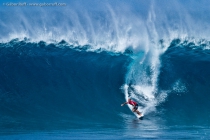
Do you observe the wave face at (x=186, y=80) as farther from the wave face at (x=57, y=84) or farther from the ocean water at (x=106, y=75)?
the wave face at (x=57, y=84)

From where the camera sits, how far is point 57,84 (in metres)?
19.3

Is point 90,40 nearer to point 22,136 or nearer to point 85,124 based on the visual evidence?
point 85,124

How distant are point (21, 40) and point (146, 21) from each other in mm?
8683

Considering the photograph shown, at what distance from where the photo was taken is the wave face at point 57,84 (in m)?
16.3

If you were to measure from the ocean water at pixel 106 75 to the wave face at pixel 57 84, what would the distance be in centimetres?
5

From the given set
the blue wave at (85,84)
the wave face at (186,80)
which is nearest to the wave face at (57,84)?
the blue wave at (85,84)

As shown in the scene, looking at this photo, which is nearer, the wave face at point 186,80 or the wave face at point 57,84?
the wave face at point 57,84

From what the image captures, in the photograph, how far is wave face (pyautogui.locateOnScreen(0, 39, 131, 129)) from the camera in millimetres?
16328

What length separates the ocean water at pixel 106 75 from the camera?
1503 centimetres

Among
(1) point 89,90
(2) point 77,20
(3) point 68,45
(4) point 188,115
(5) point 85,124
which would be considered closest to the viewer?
(5) point 85,124

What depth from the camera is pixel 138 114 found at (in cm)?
1620

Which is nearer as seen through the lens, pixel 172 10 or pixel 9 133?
pixel 9 133

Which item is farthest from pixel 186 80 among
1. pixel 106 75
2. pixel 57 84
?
pixel 57 84

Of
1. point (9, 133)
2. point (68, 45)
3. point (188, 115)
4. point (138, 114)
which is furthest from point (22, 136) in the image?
point (68, 45)
